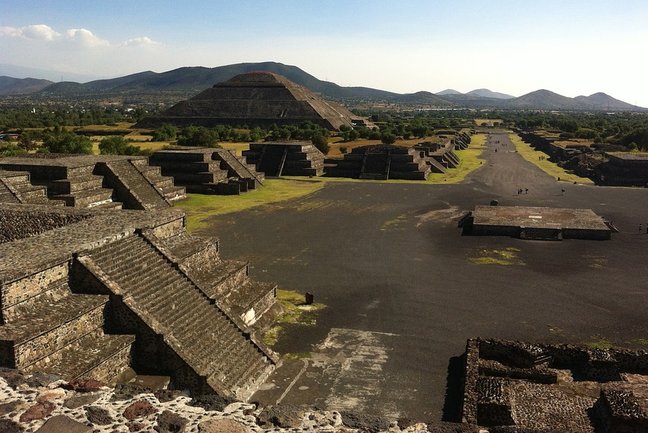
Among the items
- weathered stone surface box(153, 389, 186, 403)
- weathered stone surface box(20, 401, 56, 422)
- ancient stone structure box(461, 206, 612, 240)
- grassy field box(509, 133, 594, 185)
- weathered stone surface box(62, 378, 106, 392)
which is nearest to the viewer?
weathered stone surface box(20, 401, 56, 422)

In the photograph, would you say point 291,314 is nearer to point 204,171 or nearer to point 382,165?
point 204,171

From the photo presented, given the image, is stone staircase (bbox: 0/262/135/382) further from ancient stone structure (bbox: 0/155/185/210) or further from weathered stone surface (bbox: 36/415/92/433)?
ancient stone structure (bbox: 0/155/185/210)

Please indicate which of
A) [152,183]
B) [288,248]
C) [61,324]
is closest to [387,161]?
[152,183]

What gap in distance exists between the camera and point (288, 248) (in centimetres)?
2994

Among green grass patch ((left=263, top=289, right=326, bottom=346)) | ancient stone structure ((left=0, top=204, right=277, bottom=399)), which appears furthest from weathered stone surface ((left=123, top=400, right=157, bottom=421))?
green grass patch ((left=263, top=289, right=326, bottom=346))

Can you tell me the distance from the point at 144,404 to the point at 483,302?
16.2 meters

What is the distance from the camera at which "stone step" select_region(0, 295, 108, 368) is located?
11648mm

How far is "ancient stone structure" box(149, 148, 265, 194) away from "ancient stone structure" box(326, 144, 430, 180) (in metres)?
13.9

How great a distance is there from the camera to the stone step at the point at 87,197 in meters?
32.4

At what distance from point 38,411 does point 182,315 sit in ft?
24.1

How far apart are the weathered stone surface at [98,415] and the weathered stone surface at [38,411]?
1.77 ft

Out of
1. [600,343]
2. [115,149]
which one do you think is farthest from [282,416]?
[115,149]

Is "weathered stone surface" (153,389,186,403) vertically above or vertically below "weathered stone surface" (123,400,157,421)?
below

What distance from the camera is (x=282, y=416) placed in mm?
8328
